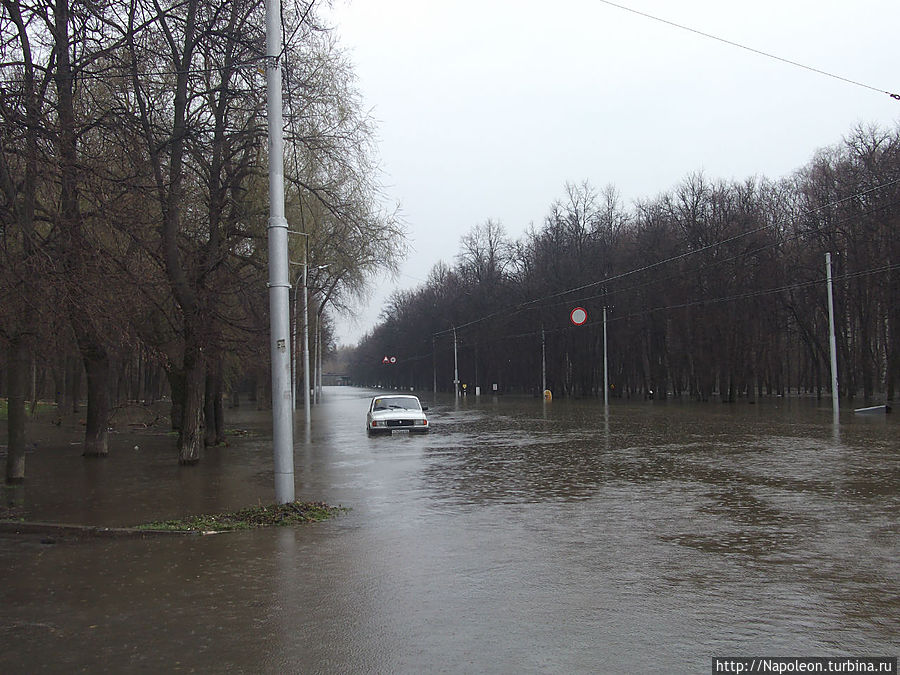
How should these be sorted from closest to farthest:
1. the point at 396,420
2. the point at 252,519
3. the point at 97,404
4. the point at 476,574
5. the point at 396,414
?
1. the point at 476,574
2. the point at 252,519
3. the point at 97,404
4. the point at 396,420
5. the point at 396,414

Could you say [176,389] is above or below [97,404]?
above

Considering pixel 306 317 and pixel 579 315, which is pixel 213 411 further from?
pixel 579 315

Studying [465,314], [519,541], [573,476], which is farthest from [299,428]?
[465,314]

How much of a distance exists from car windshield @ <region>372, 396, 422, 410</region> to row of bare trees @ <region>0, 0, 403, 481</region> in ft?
15.5

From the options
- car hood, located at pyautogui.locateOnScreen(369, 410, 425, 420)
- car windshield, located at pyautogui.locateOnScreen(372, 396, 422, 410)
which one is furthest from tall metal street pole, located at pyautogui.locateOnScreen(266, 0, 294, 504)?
car windshield, located at pyautogui.locateOnScreen(372, 396, 422, 410)

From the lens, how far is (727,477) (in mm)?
14953

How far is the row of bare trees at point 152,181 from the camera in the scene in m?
10.6

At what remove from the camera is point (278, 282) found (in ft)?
Result: 37.6

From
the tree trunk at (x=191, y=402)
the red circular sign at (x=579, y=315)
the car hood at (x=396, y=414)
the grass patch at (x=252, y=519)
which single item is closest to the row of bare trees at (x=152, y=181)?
the tree trunk at (x=191, y=402)

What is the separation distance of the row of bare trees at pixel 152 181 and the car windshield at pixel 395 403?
4.73m

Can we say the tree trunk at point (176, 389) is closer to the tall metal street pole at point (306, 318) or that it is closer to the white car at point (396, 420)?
the tall metal street pole at point (306, 318)

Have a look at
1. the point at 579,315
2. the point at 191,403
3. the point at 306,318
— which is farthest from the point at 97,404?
the point at 579,315

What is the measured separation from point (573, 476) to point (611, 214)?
201 ft

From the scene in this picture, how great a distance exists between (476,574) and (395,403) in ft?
74.4
